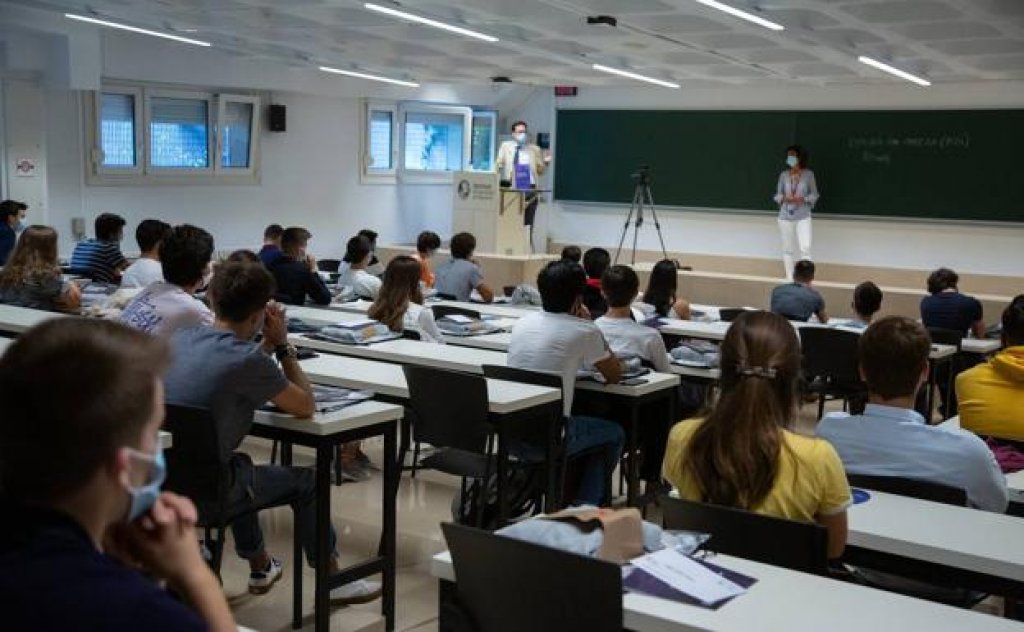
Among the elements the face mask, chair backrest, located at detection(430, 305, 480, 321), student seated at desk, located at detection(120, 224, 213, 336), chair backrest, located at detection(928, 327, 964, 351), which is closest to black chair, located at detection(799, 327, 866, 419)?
chair backrest, located at detection(928, 327, 964, 351)

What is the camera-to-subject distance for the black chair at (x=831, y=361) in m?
6.81

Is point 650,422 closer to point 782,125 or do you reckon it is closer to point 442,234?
point 782,125

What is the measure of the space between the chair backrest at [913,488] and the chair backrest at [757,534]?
64cm

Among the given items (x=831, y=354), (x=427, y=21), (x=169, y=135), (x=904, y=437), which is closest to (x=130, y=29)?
(x=169, y=135)

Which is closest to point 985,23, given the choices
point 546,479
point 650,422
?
point 650,422

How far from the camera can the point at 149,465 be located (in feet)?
4.57

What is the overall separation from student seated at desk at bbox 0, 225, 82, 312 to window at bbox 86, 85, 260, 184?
562 centimetres

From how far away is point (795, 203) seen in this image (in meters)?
13.6

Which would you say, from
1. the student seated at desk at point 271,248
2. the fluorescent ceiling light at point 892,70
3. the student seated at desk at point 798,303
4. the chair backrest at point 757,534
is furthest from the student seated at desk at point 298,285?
the fluorescent ceiling light at point 892,70

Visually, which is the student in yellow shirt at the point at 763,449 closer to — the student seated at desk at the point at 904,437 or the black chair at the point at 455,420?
the student seated at desk at the point at 904,437

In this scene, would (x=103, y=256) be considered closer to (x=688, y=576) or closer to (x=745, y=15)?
(x=745, y=15)

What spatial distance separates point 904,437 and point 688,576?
3.81ft

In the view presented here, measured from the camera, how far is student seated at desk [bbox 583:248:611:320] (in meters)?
7.29

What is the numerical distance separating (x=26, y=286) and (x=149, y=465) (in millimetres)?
5490
